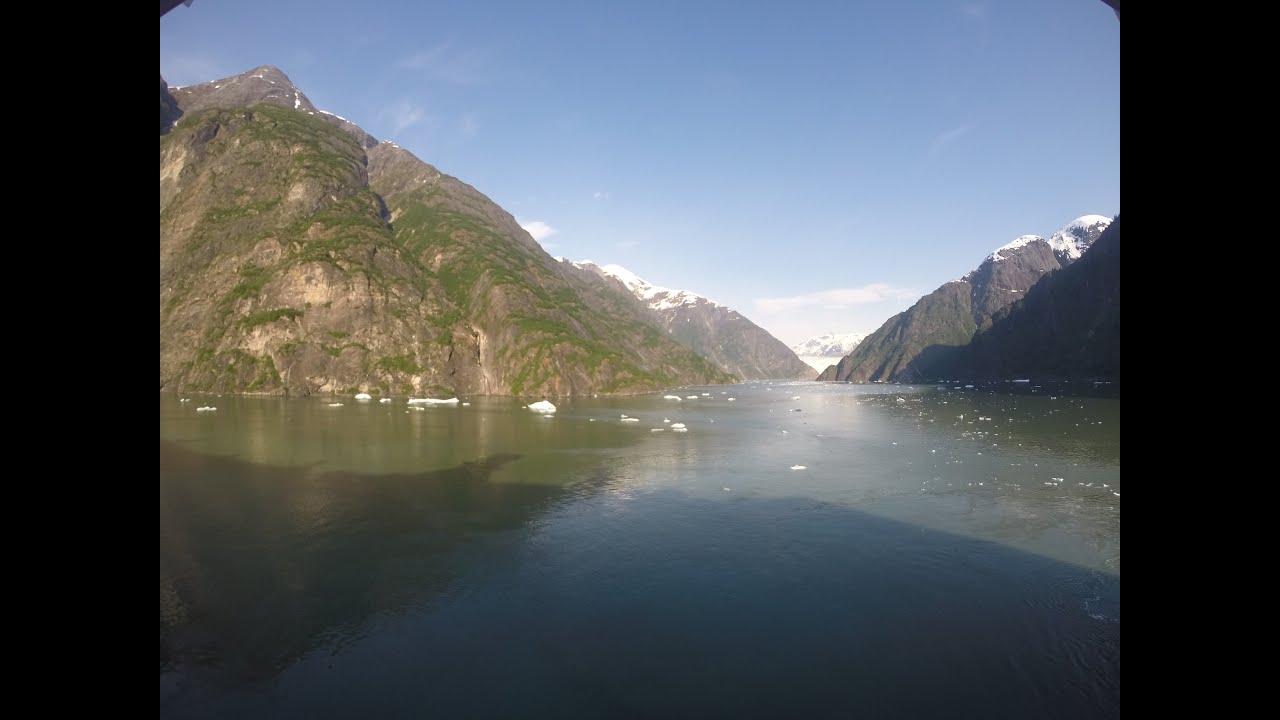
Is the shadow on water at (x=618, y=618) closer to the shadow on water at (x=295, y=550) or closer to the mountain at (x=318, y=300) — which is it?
the shadow on water at (x=295, y=550)

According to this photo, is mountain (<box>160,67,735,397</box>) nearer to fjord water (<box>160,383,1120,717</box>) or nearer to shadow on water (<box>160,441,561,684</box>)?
fjord water (<box>160,383,1120,717</box>)

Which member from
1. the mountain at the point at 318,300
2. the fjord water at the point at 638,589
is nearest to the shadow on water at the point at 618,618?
the fjord water at the point at 638,589

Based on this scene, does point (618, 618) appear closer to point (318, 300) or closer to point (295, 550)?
point (295, 550)

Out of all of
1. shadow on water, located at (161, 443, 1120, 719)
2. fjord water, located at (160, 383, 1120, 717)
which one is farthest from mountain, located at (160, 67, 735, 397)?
shadow on water, located at (161, 443, 1120, 719)

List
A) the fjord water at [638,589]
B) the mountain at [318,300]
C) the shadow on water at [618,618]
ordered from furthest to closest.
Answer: the mountain at [318,300] < the fjord water at [638,589] < the shadow on water at [618,618]
